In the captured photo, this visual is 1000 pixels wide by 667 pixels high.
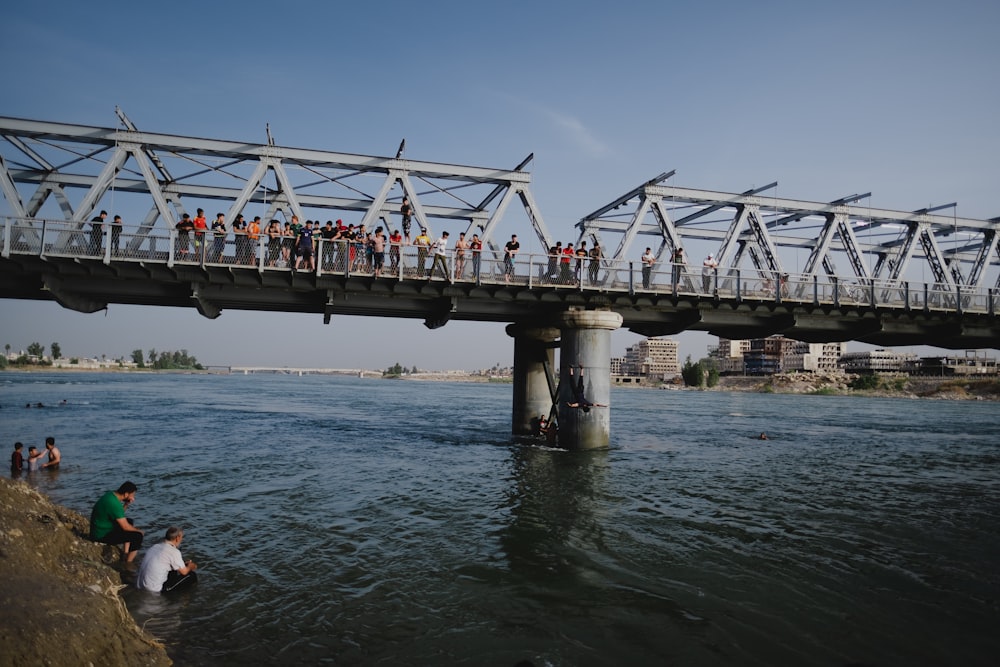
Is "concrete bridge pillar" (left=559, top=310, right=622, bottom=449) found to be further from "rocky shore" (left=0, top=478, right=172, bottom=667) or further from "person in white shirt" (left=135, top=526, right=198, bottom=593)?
"rocky shore" (left=0, top=478, right=172, bottom=667)

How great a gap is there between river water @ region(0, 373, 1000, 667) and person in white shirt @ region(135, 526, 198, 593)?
0.87ft

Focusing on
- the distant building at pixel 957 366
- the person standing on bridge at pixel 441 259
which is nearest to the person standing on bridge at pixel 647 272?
the person standing on bridge at pixel 441 259

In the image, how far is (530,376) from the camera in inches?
1200

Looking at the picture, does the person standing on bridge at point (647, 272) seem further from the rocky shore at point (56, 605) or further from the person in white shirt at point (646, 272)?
the rocky shore at point (56, 605)

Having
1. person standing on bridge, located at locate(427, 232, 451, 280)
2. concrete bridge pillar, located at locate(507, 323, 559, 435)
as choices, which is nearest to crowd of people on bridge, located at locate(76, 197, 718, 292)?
person standing on bridge, located at locate(427, 232, 451, 280)

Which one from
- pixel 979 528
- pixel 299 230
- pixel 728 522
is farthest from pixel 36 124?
pixel 979 528

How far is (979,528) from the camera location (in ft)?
48.6

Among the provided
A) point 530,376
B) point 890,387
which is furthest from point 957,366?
point 530,376

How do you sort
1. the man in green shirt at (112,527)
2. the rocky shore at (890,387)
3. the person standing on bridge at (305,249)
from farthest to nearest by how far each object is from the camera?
the rocky shore at (890,387)
the person standing on bridge at (305,249)
the man in green shirt at (112,527)

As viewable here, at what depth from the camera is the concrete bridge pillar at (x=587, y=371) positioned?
24.9 m

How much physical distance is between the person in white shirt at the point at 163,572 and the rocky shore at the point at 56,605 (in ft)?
1.46

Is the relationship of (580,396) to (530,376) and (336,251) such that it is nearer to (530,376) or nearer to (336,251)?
(530,376)

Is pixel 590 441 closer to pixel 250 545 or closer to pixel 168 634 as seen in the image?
pixel 250 545

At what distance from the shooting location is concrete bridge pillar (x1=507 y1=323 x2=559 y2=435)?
99.1ft
